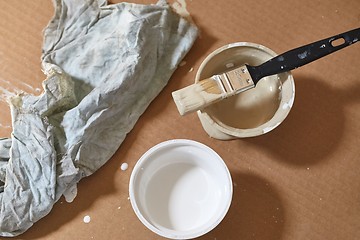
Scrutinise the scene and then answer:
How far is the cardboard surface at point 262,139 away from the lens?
103cm

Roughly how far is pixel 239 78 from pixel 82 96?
35cm

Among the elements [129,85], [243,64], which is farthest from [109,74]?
[243,64]

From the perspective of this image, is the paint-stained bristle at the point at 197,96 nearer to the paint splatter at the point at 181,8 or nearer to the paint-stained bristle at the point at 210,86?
the paint-stained bristle at the point at 210,86

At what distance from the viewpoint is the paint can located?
3.22 feet

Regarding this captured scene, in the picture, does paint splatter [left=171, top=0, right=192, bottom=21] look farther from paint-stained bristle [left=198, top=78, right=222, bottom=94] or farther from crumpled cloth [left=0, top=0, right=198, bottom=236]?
paint-stained bristle [left=198, top=78, right=222, bottom=94]

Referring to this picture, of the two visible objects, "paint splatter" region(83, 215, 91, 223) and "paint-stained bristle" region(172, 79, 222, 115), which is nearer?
"paint-stained bristle" region(172, 79, 222, 115)

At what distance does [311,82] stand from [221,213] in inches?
14.4

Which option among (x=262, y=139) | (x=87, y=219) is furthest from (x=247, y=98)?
(x=87, y=219)

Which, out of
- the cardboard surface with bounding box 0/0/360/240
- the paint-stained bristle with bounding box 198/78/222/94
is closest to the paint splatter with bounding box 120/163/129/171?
the cardboard surface with bounding box 0/0/360/240

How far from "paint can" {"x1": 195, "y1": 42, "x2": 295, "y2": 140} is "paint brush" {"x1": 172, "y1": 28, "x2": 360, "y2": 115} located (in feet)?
0.14

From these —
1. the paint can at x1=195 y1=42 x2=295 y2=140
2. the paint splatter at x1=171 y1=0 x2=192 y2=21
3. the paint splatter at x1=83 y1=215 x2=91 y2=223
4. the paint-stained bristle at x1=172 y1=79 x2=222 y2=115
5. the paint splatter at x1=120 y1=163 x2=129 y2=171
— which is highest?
the paint splatter at x1=171 y1=0 x2=192 y2=21

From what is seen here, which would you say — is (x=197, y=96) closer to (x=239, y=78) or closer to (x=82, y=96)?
(x=239, y=78)

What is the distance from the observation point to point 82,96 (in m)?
1.07

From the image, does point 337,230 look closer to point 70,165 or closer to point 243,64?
point 243,64
